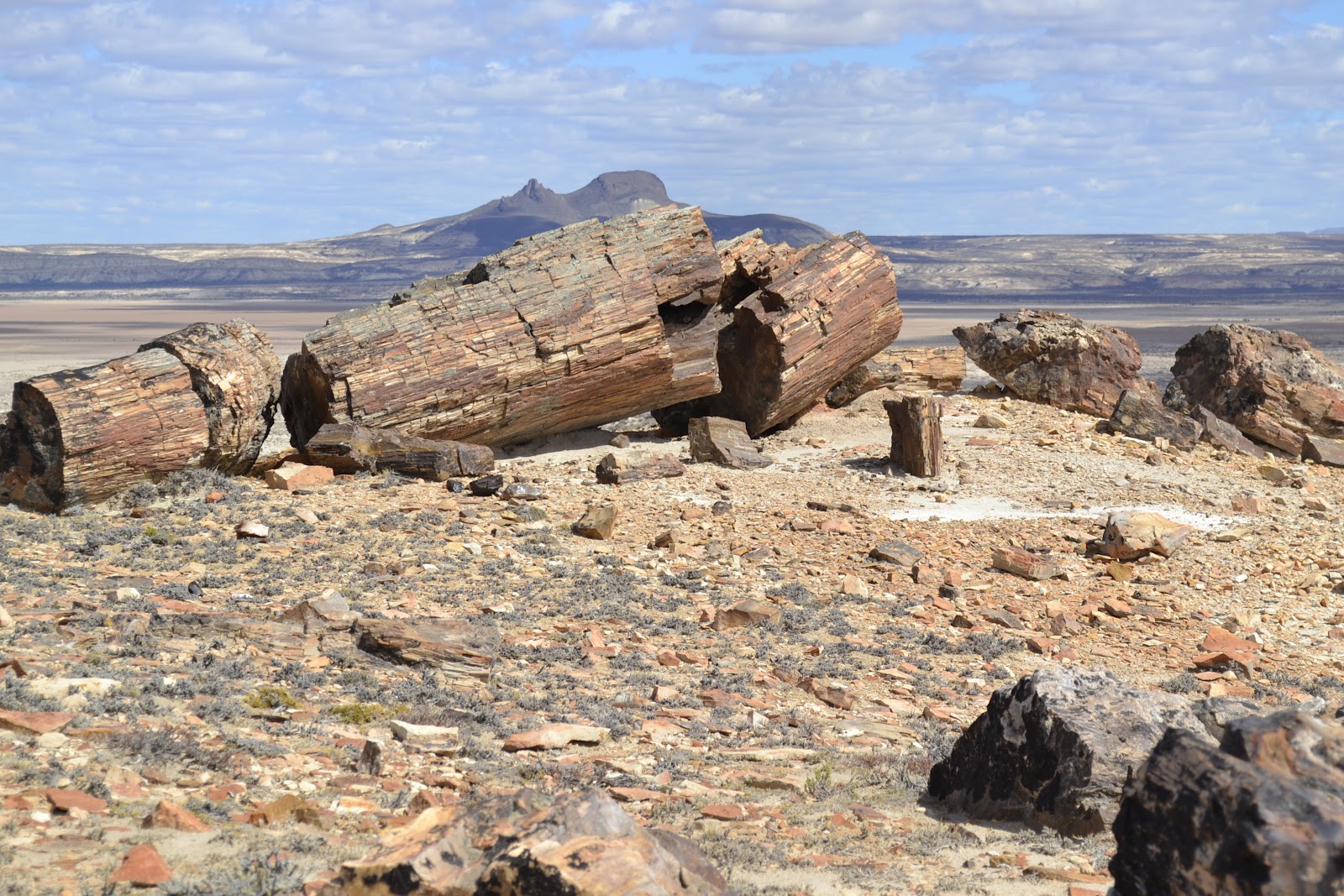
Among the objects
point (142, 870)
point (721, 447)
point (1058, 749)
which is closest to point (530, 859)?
point (142, 870)

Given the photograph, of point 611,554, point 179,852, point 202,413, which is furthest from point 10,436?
point 179,852

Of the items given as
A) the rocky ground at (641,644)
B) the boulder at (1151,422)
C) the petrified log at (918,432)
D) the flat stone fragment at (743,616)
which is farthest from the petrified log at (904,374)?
the flat stone fragment at (743,616)

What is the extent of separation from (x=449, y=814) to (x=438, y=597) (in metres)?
4.84

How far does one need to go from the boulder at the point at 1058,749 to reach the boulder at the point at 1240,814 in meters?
1.58

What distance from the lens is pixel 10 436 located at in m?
10.4

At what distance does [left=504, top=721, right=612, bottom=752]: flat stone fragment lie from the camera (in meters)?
5.87

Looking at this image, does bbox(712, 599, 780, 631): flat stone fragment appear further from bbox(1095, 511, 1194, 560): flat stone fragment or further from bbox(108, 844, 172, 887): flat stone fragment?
bbox(108, 844, 172, 887): flat stone fragment

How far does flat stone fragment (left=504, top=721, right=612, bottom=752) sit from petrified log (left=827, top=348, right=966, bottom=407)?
10.5 m

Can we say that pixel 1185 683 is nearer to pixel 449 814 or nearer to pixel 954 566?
pixel 954 566

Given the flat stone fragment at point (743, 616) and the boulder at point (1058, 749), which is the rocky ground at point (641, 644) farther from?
the boulder at point (1058, 749)

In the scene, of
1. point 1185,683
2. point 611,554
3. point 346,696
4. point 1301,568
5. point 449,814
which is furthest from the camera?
point 1301,568

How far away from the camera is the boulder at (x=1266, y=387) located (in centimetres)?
1647

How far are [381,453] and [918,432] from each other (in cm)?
516

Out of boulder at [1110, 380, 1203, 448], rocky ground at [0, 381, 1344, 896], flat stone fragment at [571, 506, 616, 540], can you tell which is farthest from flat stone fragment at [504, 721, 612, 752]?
boulder at [1110, 380, 1203, 448]
